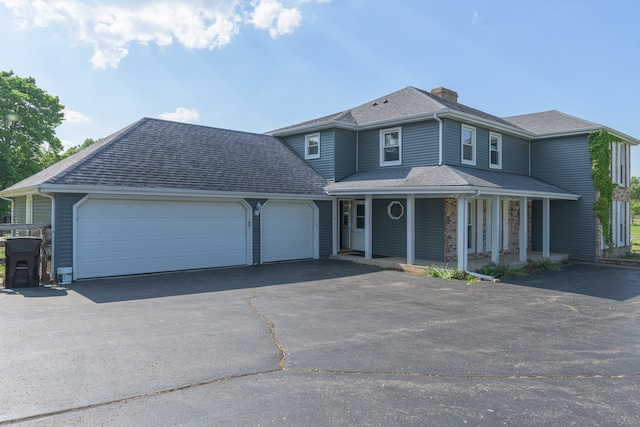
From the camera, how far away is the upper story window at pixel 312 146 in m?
17.5

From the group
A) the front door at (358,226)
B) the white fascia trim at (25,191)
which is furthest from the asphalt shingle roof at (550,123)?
the white fascia trim at (25,191)

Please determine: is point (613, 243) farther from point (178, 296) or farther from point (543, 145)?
point (178, 296)

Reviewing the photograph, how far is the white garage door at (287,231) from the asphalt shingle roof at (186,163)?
28.9 inches

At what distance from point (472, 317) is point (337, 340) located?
9.46 feet

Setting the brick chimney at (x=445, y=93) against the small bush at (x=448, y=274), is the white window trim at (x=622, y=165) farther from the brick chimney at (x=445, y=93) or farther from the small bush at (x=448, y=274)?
the small bush at (x=448, y=274)

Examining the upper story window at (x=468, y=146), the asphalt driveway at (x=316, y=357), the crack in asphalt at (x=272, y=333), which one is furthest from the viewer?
the upper story window at (x=468, y=146)

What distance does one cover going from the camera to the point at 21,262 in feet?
32.4

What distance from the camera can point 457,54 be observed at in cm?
1405

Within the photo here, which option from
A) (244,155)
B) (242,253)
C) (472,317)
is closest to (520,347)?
(472,317)

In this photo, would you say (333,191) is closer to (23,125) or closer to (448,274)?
(448,274)

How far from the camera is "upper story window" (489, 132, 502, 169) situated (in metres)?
16.0

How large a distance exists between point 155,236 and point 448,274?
A: 8.46m

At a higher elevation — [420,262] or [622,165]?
[622,165]

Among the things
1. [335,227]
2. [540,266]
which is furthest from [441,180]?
[335,227]
